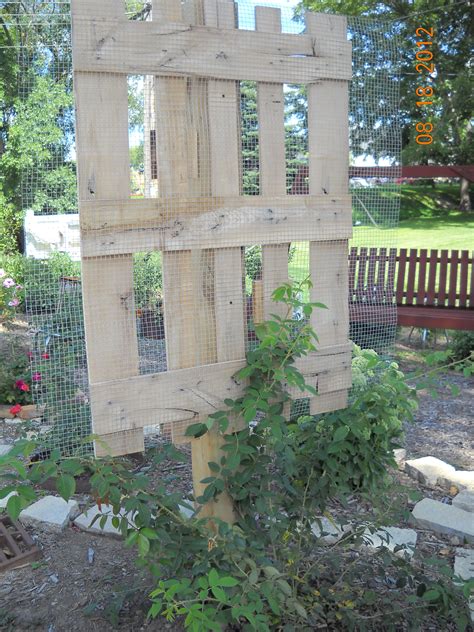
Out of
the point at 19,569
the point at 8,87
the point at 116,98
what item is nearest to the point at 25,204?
the point at 116,98

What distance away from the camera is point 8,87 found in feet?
31.4

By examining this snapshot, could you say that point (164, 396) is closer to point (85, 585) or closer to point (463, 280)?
point (85, 585)

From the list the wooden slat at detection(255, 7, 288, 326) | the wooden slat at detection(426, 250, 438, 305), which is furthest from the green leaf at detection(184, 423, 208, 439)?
the wooden slat at detection(426, 250, 438, 305)

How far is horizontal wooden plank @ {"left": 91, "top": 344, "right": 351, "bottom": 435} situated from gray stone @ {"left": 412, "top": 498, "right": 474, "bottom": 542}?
4.43 feet

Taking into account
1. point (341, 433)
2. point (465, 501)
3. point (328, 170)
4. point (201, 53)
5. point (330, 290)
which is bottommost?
point (465, 501)

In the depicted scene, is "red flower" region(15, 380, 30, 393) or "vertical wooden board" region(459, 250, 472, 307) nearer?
"red flower" region(15, 380, 30, 393)

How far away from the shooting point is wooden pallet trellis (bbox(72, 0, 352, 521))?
172cm

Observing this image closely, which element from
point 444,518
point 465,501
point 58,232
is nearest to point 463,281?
point 465,501

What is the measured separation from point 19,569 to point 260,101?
6.65 feet

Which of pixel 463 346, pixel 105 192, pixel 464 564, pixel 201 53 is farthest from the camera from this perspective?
pixel 463 346

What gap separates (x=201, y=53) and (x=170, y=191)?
40cm

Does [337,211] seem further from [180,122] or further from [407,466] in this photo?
[407,466]

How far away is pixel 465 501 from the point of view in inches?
127

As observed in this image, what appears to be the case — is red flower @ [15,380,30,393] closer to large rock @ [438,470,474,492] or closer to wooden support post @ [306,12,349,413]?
large rock @ [438,470,474,492]
